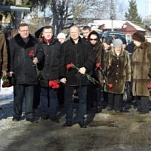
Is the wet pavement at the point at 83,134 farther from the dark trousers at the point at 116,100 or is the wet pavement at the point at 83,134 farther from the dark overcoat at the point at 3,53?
the dark overcoat at the point at 3,53

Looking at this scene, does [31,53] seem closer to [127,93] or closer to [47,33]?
[47,33]

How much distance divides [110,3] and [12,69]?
49264 millimetres

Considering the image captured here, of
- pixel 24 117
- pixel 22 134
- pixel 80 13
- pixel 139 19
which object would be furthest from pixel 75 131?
pixel 139 19

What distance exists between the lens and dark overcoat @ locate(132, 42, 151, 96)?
31.0 feet

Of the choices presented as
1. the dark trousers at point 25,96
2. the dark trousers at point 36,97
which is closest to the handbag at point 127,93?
the dark trousers at point 36,97

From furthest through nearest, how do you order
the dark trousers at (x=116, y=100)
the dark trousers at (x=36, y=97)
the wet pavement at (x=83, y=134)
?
the dark trousers at (x=116, y=100) < the dark trousers at (x=36, y=97) < the wet pavement at (x=83, y=134)

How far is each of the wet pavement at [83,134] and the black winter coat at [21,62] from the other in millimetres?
855

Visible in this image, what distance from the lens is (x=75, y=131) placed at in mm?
7793

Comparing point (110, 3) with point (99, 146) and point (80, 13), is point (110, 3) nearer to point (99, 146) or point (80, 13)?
point (80, 13)

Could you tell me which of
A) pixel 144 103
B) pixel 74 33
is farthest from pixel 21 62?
pixel 144 103

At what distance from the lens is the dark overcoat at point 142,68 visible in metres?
9.45

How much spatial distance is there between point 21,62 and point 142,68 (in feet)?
8.81

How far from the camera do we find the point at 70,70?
788 centimetres

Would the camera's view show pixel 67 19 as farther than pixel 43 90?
Yes
